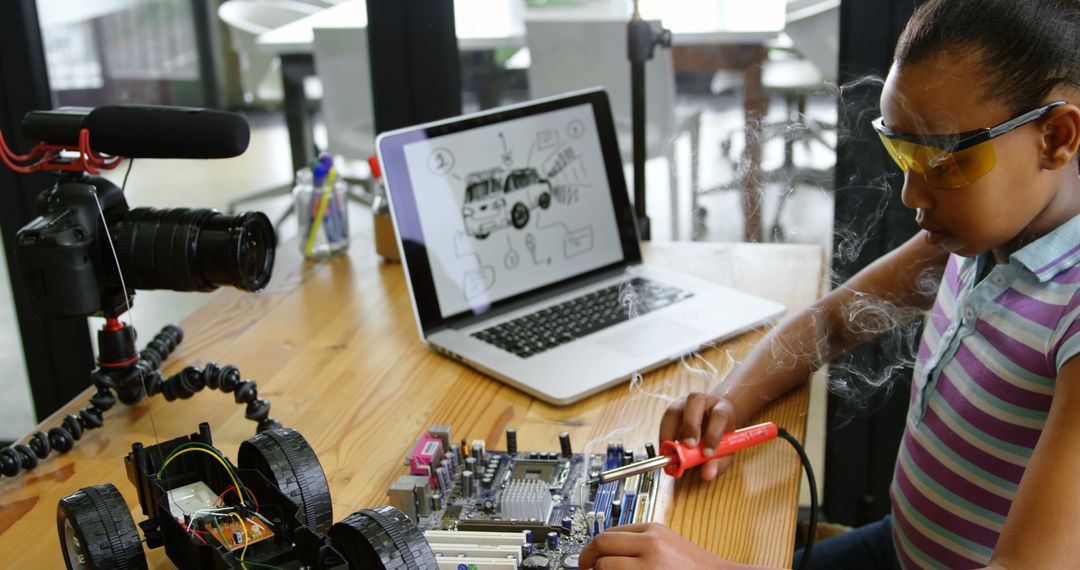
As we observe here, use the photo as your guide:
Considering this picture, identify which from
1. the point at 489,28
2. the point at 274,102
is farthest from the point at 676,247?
the point at 274,102

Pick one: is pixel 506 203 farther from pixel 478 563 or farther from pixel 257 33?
pixel 257 33

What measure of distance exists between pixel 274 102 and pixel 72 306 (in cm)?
196

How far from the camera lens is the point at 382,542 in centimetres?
79

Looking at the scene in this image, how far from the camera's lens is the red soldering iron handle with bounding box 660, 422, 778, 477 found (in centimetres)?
104

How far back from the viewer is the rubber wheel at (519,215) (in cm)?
152

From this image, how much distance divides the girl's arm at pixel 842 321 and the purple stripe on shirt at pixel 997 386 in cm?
19

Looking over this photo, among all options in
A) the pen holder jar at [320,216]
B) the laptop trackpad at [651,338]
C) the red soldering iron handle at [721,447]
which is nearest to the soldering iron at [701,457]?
the red soldering iron handle at [721,447]

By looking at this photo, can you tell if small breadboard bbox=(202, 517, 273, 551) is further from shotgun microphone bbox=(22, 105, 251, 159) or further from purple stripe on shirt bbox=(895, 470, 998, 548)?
purple stripe on shirt bbox=(895, 470, 998, 548)

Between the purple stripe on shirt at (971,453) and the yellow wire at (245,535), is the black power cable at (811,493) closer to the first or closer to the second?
the purple stripe on shirt at (971,453)

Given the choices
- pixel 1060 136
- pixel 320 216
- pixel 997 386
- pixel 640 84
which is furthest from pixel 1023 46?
pixel 320 216

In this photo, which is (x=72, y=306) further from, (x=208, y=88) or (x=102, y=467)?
(x=208, y=88)

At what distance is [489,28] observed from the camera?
215cm

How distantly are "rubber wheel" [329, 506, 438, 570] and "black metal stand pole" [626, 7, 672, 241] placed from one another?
99cm

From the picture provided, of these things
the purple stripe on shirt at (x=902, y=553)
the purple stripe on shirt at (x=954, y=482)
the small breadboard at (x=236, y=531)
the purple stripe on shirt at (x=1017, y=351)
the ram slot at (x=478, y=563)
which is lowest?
the purple stripe on shirt at (x=902, y=553)
